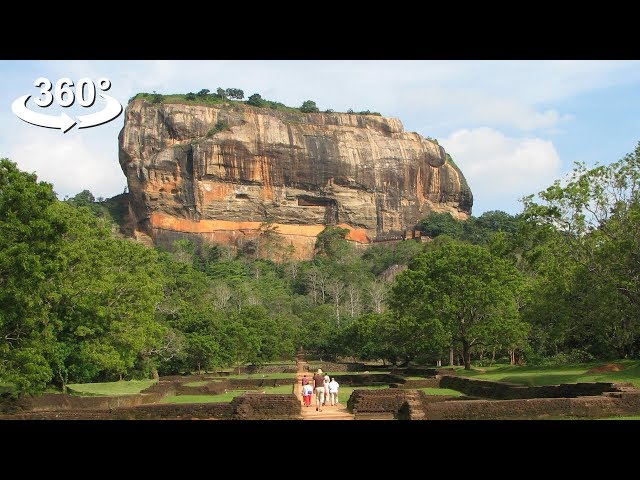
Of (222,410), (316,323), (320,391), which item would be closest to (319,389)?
(320,391)

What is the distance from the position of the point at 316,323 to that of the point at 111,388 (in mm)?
35344

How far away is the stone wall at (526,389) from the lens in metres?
20.6

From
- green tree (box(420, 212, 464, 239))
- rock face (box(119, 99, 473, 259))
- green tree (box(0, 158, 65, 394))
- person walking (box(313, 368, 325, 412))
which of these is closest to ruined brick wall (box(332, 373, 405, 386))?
person walking (box(313, 368, 325, 412))

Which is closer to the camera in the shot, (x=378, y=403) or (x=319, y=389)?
(x=378, y=403)

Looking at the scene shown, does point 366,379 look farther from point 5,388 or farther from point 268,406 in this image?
point 5,388

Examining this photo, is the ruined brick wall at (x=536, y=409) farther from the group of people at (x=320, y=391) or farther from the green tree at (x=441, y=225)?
the green tree at (x=441, y=225)

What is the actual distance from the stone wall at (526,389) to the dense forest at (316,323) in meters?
5.58

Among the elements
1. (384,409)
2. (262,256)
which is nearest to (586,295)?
(384,409)

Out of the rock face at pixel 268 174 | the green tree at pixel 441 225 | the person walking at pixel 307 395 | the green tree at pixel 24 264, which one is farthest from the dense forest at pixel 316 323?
the green tree at pixel 441 225

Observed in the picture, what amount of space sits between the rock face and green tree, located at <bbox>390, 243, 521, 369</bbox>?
230 ft

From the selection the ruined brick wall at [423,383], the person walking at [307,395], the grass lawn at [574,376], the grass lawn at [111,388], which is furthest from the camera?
the ruined brick wall at [423,383]

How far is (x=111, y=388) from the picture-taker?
1255 inches
